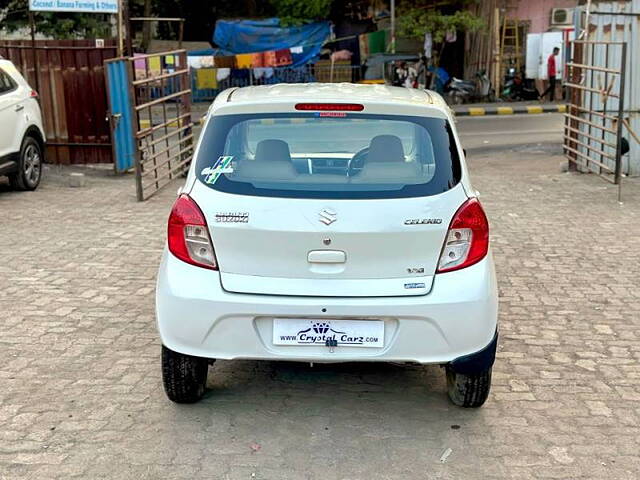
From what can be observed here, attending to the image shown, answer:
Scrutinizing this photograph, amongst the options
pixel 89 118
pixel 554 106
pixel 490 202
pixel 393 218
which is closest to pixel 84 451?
pixel 393 218

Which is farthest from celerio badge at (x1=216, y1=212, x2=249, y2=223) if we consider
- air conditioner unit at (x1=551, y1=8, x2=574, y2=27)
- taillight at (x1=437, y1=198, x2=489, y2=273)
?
air conditioner unit at (x1=551, y1=8, x2=574, y2=27)

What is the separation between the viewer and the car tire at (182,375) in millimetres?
4234

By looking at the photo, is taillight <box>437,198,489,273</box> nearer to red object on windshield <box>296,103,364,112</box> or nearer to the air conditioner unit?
red object on windshield <box>296,103,364,112</box>

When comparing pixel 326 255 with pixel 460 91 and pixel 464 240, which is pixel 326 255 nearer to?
pixel 464 240

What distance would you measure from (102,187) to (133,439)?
7831 mm

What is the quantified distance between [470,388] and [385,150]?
1290 mm

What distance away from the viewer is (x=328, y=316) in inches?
154

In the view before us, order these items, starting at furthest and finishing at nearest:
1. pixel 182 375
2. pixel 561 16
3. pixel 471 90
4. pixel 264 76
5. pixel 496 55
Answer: pixel 264 76
pixel 561 16
pixel 496 55
pixel 471 90
pixel 182 375

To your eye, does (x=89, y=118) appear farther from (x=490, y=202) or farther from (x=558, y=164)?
(x=558, y=164)

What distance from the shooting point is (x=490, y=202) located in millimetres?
10125

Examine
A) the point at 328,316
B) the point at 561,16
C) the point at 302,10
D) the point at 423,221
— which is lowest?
the point at 328,316

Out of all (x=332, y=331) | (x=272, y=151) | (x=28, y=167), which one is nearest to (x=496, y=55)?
(x=28, y=167)

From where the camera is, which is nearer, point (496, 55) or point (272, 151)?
point (272, 151)

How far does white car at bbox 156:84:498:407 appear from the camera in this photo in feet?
12.9
